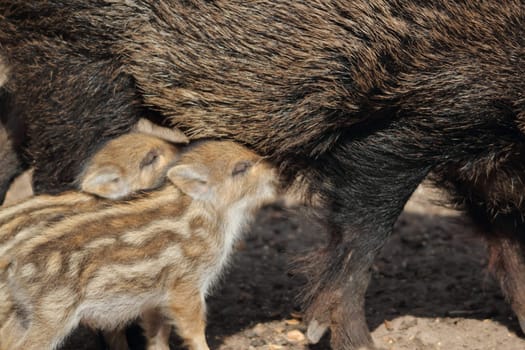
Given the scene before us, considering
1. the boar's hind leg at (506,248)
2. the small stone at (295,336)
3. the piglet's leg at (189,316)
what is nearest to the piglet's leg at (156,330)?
the piglet's leg at (189,316)

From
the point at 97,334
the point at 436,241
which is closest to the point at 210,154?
the point at 97,334

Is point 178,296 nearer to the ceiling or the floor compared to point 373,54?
nearer to the floor

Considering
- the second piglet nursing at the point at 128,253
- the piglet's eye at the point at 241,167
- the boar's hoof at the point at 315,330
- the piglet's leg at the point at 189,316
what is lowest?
the boar's hoof at the point at 315,330

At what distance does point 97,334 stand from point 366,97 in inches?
63.6

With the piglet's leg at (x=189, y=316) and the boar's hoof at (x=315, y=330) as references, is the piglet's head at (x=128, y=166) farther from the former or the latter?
the boar's hoof at (x=315, y=330)

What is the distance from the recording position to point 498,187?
550 cm

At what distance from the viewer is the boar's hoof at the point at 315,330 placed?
17.9ft

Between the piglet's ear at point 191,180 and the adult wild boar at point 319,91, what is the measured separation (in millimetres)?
411

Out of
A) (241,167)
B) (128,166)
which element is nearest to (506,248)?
(241,167)

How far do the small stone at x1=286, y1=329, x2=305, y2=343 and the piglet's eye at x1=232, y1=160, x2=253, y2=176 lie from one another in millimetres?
920

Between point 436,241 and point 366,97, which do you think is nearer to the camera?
point 366,97

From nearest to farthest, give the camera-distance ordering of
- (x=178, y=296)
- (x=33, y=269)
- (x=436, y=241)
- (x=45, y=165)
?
(x=33, y=269)
(x=178, y=296)
(x=45, y=165)
(x=436, y=241)

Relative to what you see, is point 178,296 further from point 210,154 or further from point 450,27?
point 450,27

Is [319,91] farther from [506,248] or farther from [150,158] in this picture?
[506,248]
